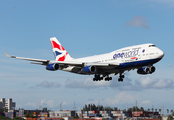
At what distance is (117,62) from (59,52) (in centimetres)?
2601

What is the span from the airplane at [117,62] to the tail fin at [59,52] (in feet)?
24.7

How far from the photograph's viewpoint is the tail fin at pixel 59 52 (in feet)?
267

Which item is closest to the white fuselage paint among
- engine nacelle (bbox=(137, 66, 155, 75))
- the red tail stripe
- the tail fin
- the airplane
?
the airplane

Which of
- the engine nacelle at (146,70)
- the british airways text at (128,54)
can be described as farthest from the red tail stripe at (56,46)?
the engine nacelle at (146,70)

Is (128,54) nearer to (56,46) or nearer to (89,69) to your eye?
(89,69)

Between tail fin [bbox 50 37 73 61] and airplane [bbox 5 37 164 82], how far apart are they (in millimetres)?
7523

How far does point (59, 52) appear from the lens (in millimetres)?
82875

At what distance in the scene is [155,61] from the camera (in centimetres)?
5756

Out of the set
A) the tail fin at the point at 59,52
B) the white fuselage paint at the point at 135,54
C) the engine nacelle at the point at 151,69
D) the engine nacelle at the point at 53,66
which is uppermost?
the tail fin at the point at 59,52

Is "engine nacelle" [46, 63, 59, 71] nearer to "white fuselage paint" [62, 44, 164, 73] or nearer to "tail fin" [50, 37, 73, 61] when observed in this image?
"white fuselage paint" [62, 44, 164, 73]

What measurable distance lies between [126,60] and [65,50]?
27280 millimetres

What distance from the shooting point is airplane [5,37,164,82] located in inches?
2281

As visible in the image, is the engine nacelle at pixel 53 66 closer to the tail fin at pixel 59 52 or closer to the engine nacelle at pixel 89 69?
the engine nacelle at pixel 89 69

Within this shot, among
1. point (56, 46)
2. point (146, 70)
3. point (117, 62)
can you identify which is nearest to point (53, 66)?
point (117, 62)
